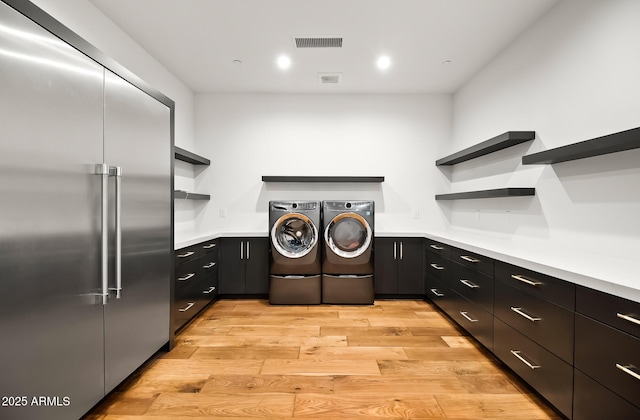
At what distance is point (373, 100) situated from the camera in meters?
4.16

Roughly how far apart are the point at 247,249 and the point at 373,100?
2.53m

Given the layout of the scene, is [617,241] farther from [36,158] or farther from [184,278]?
[184,278]

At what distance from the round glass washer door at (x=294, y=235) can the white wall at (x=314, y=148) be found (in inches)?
25.1

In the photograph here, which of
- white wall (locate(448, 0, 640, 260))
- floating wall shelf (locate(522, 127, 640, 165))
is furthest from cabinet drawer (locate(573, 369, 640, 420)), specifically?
floating wall shelf (locate(522, 127, 640, 165))

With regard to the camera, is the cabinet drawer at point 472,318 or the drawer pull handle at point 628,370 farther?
the cabinet drawer at point 472,318

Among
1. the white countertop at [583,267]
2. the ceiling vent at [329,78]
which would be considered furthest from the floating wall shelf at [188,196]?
the ceiling vent at [329,78]

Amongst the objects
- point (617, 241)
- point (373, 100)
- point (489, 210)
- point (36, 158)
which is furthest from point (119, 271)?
point (373, 100)

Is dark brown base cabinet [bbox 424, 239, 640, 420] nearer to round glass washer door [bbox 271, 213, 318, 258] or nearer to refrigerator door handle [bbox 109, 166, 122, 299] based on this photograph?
round glass washer door [bbox 271, 213, 318, 258]

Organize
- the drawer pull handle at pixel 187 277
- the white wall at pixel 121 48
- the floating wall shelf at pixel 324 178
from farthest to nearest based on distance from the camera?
the floating wall shelf at pixel 324 178, the drawer pull handle at pixel 187 277, the white wall at pixel 121 48

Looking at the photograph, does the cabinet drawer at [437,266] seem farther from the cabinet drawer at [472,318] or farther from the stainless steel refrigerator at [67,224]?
the stainless steel refrigerator at [67,224]

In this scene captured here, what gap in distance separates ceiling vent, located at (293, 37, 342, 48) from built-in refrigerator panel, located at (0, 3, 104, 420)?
1.73 m

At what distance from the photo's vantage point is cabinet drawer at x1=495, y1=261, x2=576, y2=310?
1.55 m

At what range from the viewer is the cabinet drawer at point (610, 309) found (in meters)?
1.21

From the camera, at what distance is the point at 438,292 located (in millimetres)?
3354
